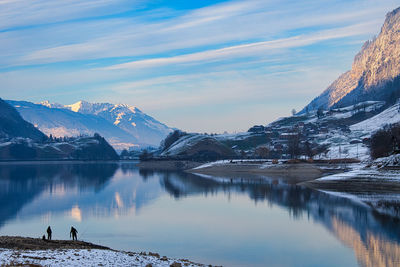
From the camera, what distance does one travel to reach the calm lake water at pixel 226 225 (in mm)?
42969

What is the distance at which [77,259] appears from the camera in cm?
3023

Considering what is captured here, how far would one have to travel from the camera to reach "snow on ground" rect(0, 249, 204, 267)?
28797mm

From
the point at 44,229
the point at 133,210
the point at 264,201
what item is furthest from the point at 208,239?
the point at 264,201

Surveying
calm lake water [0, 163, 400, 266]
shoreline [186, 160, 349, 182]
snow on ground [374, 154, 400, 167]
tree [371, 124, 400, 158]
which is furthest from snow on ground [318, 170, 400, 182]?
shoreline [186, 160, 349, 182]

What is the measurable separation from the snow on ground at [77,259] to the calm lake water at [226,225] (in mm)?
8842

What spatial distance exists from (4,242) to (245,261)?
18.9 m

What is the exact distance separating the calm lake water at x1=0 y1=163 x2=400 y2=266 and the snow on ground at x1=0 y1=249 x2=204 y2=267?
8.84m

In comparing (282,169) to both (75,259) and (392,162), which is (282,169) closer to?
(392,162)

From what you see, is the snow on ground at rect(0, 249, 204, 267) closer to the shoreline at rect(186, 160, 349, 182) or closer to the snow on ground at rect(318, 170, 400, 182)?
the snow on ground at rect(318, 170, 400, 182)

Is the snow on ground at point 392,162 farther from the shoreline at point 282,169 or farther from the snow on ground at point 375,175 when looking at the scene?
the shoreline at point 282,169

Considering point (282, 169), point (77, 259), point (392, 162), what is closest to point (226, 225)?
point (77, 259)

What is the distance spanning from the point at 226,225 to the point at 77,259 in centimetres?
3134

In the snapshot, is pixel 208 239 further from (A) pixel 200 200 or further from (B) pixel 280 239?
(A) pixel 200 200

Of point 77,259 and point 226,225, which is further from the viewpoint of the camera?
point 226,225
